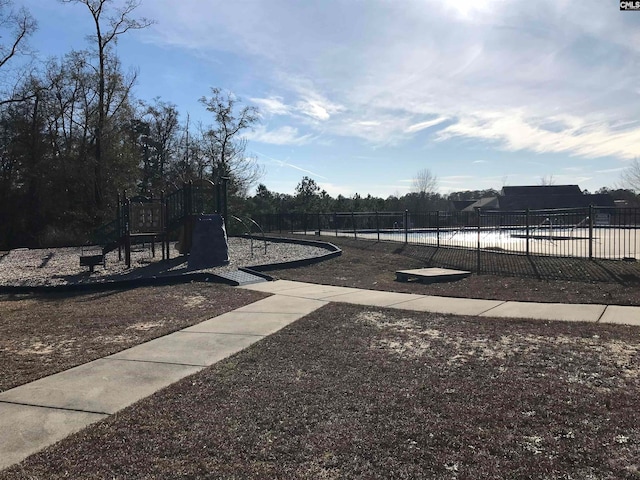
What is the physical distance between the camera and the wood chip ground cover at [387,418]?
3.01 metres

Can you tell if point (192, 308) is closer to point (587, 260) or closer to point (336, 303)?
point (336, 303)

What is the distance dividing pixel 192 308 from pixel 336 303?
8.13ft

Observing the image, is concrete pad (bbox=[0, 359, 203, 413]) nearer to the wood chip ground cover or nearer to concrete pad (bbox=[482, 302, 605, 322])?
the wood chip ground cover

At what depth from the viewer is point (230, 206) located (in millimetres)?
35812

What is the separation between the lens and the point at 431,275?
1103 cm

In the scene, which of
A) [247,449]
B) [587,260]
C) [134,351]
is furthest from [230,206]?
[247,449]

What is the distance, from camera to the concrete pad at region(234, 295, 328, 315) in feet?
26.4

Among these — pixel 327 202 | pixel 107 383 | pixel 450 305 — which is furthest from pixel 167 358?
pixel 327 202

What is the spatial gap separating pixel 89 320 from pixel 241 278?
432cm

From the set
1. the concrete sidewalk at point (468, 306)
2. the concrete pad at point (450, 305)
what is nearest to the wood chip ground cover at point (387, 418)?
the concrete sidewalk at point (468, 306)

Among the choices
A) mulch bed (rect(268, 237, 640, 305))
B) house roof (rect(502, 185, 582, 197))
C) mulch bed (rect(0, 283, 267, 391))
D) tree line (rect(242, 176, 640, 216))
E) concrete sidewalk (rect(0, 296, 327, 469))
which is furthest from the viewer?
house roof (rect(502, 185, 582, 197))

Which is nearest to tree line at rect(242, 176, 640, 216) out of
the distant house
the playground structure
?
the distant house

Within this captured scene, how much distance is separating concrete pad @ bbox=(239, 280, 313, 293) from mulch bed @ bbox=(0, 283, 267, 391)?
1.34 ft

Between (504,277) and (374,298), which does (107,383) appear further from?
(504,277)
